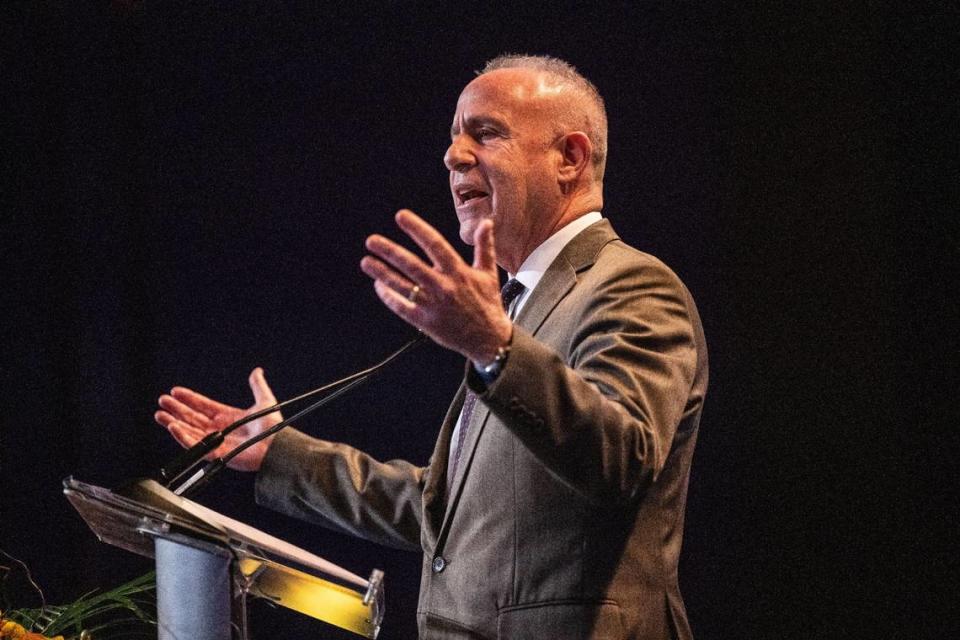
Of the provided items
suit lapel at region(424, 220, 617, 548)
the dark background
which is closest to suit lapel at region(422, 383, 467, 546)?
suit lapel at region(424, 220, 617, 548)

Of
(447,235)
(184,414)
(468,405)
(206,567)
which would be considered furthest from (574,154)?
(206,567)

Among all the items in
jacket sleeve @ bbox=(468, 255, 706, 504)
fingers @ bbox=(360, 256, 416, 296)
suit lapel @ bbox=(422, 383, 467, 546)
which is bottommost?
suit lapel @ bbox=(422, 383, 467, 546)

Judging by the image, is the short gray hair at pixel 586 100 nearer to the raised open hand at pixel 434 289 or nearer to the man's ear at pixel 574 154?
the man's ear at pixel 574 154

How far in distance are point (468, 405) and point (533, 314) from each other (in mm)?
231

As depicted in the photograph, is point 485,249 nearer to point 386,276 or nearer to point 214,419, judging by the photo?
point 386,276

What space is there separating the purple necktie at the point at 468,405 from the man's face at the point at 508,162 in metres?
0.07

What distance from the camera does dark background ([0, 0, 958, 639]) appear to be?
228 cm

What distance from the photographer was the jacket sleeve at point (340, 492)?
2.07 metres

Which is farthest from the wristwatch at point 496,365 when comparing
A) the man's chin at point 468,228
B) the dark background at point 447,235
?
the dark background at point 447,235

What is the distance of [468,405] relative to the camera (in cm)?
188

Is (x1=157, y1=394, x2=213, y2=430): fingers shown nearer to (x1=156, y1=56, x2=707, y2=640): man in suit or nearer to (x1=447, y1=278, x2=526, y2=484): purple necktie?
(x1=156, y1=56, x2=707, y2=640): man in suit

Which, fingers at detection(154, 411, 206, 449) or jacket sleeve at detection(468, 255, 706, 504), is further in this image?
fingers at detection(154, 411, 206, 449)

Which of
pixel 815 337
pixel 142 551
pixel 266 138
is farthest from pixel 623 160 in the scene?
pixel 142 551

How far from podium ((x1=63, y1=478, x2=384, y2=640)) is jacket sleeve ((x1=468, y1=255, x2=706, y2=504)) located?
0.31 metres
